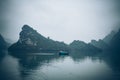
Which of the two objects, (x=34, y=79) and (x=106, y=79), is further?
(x=106, y=79)

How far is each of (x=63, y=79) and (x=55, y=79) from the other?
3035 mm

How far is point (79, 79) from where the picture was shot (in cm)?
5056

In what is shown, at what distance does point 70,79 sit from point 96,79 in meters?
10.4

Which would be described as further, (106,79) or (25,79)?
(106,79)

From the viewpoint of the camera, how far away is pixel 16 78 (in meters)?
50.3

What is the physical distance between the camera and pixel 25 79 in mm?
48406

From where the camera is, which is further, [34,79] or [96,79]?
[96,79]

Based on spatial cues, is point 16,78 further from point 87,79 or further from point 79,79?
point 87,79

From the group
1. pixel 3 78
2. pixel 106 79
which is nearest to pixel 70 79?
pixel 106 79

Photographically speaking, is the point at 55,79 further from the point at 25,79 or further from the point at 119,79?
the point at 119,79

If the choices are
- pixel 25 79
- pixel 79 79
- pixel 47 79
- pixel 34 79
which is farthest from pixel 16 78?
pixel 79 79

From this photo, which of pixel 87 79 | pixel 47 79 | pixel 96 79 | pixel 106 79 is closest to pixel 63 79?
pixel 47 79

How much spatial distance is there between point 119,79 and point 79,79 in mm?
15146

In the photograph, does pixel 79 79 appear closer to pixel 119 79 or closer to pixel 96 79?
pixel 96 79
